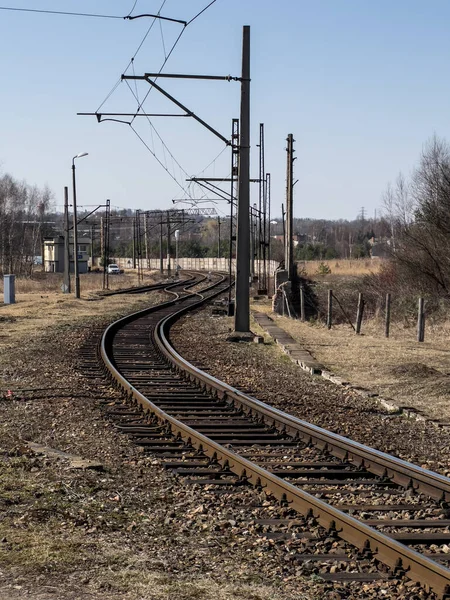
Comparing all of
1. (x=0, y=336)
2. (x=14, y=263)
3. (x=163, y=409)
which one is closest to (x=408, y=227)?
(x=0, y=336)

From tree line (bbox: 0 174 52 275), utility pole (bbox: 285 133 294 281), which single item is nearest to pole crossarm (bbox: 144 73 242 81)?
utility pole (bbox: 285 133 294 281)

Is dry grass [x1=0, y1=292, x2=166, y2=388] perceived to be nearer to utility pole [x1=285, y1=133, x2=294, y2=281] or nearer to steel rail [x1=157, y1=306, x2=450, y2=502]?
steel rail [x1=157, y1=306, x2=450, y2=502]

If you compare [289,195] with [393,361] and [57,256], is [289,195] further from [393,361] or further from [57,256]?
[57,256]

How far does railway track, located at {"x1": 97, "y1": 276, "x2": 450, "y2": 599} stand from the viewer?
5.82 metres

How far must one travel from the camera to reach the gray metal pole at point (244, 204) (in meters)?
21.0

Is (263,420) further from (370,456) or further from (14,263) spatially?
(14,263)

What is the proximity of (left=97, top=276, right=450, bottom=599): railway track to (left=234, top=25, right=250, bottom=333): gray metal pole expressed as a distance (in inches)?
299

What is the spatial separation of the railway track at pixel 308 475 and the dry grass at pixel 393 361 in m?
2.62

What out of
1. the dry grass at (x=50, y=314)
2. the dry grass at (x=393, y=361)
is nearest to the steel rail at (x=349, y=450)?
the dry grass at (x=393, y=361)

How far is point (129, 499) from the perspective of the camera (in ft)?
24.3

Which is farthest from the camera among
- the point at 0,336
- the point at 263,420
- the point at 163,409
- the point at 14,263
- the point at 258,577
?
the point at 14,263

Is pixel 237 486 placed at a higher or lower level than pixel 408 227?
lower

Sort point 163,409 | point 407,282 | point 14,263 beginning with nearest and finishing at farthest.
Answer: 1. point 163,409
2. point 407,282
3. point 14,263

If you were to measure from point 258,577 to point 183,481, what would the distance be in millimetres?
2591
